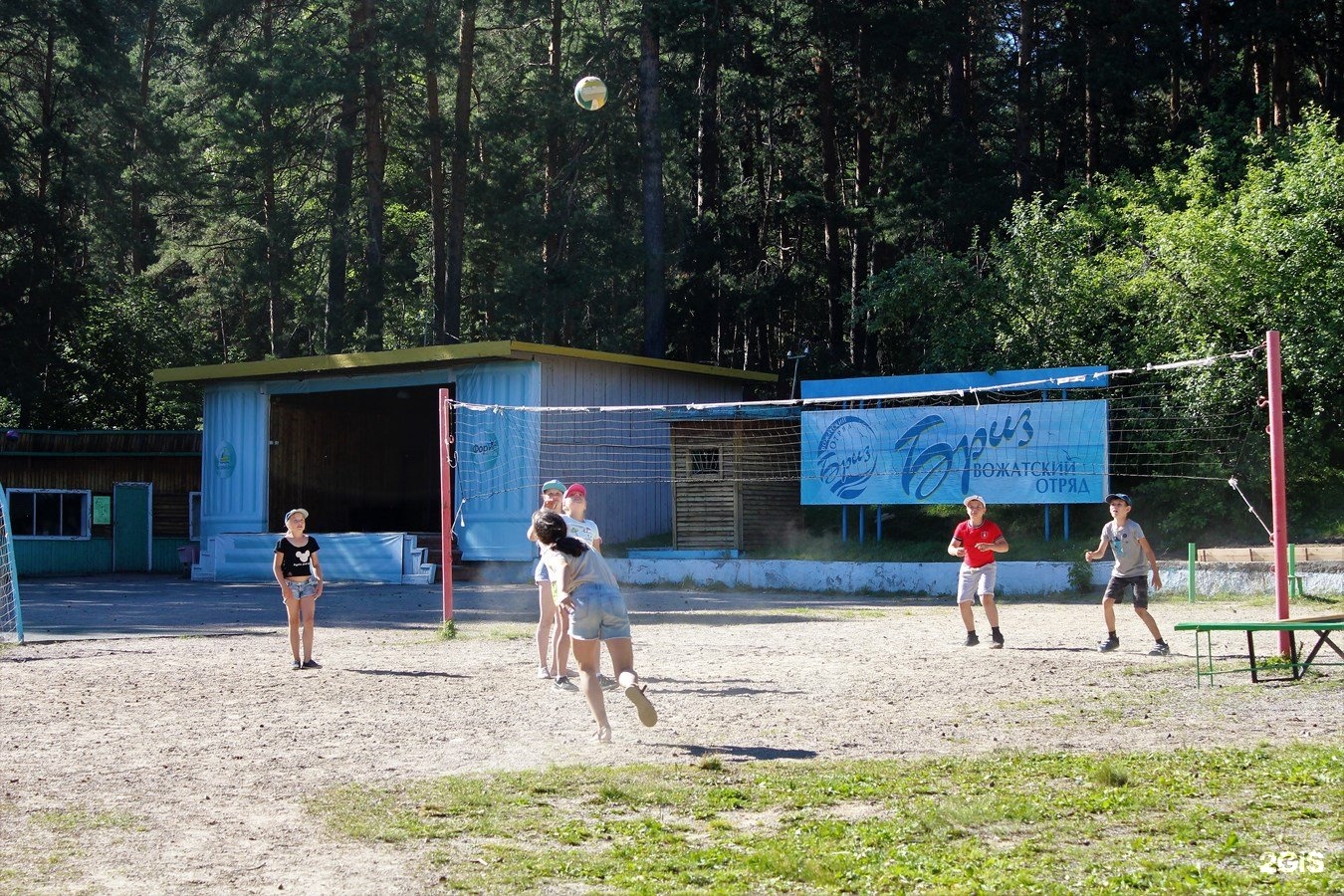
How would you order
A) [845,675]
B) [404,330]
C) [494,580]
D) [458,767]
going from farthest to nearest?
[404,330] → [494,580] → [845,675] → [458,767]

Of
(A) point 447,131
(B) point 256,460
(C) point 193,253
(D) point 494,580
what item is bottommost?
(D) point 494,580

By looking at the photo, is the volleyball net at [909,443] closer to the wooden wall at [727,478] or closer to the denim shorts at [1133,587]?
the wooden wall at [727,478]

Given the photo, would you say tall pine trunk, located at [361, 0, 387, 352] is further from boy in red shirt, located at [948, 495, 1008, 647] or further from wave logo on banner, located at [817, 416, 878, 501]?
boy in red shirt, located at [948, 495, 1008, 647]

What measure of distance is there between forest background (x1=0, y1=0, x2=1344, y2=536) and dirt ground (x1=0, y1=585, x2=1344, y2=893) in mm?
15344

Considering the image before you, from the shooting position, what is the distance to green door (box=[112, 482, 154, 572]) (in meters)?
32.3

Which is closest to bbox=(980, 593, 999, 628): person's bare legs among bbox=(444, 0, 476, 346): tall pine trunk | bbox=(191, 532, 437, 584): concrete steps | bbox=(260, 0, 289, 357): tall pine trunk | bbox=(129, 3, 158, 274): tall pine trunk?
bbox=(191, 532, 437, 584): concrete steps

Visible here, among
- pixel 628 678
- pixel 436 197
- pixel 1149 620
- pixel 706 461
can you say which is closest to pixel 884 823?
pixel 628 678

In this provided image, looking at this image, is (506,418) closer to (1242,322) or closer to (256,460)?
(256,460)

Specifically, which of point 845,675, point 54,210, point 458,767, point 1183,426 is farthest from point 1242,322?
point 54,210

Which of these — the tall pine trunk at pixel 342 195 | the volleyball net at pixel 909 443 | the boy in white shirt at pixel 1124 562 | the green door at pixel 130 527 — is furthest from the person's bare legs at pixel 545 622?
the tall pine trunk at pixel 342 195

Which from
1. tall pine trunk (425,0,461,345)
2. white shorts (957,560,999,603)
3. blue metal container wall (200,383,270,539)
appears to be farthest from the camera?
tall pine trunk (425,0,461,345)

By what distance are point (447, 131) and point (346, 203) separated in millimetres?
3332

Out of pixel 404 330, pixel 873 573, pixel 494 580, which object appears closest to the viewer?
pixel 873 573

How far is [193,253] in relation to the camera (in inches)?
1567
